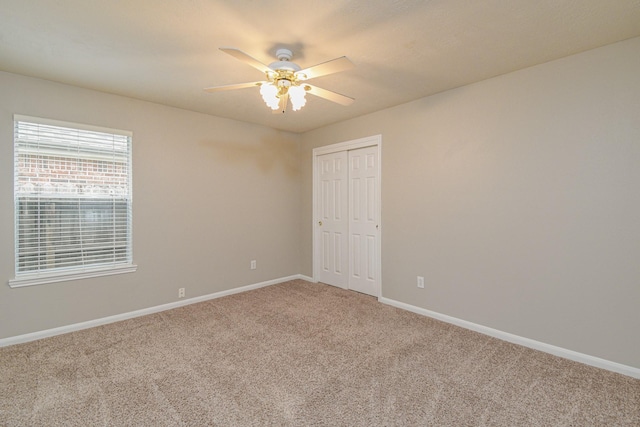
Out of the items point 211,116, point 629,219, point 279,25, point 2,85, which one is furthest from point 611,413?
point 2,85

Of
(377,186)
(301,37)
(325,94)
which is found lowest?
(377,186)

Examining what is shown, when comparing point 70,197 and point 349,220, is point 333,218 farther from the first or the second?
point 70,197

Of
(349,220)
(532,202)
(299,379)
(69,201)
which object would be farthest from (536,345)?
(69,201)

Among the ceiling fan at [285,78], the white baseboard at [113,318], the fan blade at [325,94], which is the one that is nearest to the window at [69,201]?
the white baseboard at [113,318]

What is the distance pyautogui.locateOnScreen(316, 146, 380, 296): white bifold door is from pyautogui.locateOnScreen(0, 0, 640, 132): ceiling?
134cm

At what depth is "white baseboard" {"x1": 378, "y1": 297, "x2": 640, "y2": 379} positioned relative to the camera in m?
2.22

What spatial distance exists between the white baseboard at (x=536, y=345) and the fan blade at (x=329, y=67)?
8.89 ft

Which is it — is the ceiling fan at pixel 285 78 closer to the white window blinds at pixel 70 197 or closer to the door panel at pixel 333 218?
the white window blinds at pixel 70 197

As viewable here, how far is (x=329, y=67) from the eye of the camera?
1967 millimetres

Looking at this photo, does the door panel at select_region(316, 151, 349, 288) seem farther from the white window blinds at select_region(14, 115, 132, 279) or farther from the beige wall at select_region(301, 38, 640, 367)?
the white window blinds at select_region(14, 115, 132, 279)

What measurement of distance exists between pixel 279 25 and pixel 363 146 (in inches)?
88.6

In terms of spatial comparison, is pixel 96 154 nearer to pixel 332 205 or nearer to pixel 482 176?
pixel 332 205

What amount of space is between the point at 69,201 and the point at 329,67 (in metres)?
2.90

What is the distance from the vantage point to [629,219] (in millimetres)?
2197
